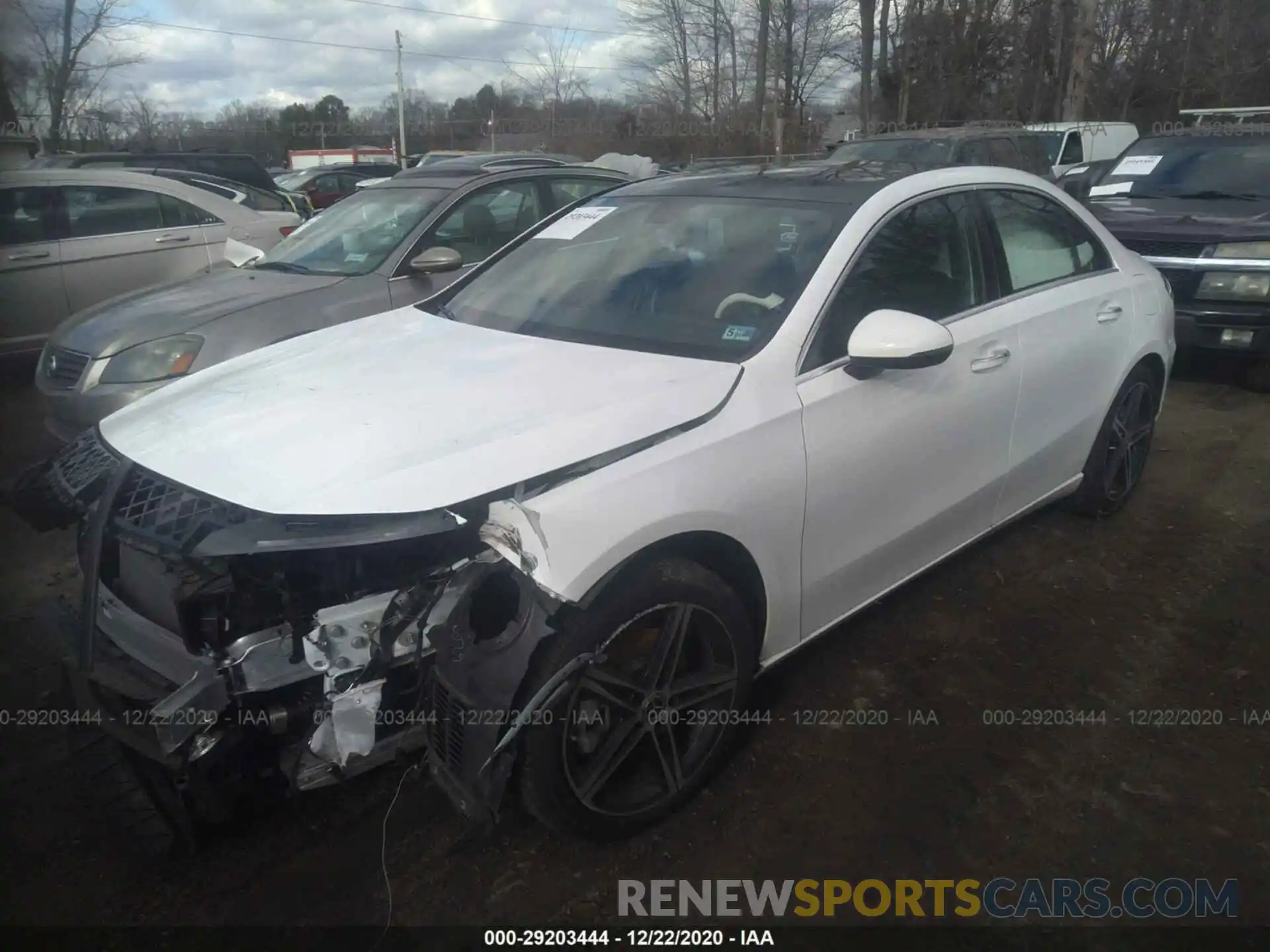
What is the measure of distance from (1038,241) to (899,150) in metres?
7.79

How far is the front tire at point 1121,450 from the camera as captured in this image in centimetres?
414

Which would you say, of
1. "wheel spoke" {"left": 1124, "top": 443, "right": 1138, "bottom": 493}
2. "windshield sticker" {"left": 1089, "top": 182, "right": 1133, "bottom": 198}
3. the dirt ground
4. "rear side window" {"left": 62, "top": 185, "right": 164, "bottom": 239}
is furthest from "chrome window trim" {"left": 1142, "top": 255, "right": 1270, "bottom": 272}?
"rear side window" {"left": 62, "top": 185, "right": 164, "bottom": 239}

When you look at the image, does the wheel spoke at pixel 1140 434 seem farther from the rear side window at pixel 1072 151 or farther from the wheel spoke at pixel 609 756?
the rear side window at pixel 1072 151

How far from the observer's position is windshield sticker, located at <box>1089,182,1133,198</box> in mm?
7953

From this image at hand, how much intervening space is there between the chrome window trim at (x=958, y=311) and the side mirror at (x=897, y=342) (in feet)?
0.37

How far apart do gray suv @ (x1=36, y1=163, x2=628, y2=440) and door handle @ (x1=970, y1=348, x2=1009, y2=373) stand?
2668 mm

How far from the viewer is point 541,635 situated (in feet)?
6.95

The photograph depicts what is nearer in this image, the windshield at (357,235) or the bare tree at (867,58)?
the windshield at (357,235)

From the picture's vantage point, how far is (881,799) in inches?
105

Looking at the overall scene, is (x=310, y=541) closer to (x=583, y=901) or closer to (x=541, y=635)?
(x=541, y=635)

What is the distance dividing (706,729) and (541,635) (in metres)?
0.69

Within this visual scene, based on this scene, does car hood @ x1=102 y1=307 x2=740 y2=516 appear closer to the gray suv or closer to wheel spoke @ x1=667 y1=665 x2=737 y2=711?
wheel spoke @ x1=667 y1=665 x2=737 y2=711

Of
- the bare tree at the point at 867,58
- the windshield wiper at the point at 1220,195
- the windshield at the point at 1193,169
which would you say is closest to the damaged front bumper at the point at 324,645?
the windshield wiper at the point at 1220,195

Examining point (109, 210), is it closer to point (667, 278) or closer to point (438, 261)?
point (438, 261)
